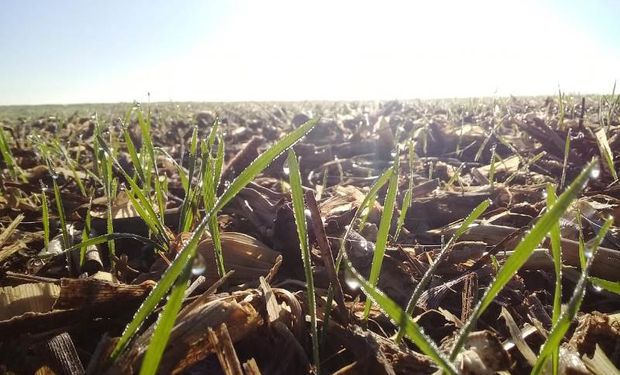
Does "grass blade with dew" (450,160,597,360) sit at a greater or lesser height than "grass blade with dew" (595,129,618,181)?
greater

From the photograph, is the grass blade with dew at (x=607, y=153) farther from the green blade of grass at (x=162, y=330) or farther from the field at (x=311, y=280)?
the green blade of grass at (x=162, y=330)

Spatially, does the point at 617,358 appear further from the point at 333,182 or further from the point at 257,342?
the point at 333,182

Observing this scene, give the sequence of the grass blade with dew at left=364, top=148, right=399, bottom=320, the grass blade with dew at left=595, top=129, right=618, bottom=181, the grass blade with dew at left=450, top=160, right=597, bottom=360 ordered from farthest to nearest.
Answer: the grass blade with dew at left=595, top=129, right=618, bottom=181 → the grass blade with dew at left=364, top=148, right=399, bottom=320 → the grass blade with dew at left=450, top=160, right=597, bottom=360

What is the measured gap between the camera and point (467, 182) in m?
1.92

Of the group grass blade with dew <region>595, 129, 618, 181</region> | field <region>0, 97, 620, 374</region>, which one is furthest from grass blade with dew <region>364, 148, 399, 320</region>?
grass blade with dew <region>595, 129, 618, 181</region>

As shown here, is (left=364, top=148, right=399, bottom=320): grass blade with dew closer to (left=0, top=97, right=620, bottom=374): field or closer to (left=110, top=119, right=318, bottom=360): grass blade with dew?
(left=0, top=97, right=620, bottom=374): field

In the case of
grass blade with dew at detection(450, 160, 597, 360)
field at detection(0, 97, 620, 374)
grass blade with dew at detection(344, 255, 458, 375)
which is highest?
grass blade with dew at detection(450, 160, 597, 360)

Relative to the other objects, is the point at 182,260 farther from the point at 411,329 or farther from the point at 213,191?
the point at 213,191

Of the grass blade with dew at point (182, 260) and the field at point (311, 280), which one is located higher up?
the grass blade with dew at point (182, 260)

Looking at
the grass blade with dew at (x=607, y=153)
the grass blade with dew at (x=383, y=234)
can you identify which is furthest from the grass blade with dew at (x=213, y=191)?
the grass blade with dew at (x=607, y=153)

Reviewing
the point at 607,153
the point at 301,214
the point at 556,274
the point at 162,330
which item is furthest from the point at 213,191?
the point at 607,153

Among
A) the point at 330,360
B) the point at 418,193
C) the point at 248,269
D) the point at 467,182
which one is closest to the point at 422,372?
the point at 330,360

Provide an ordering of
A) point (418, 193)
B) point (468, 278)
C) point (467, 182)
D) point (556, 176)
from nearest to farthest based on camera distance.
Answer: point (468, 278) → point (418, 193) → point (556, 176) → point (467, 182)

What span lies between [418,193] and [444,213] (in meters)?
0.19
